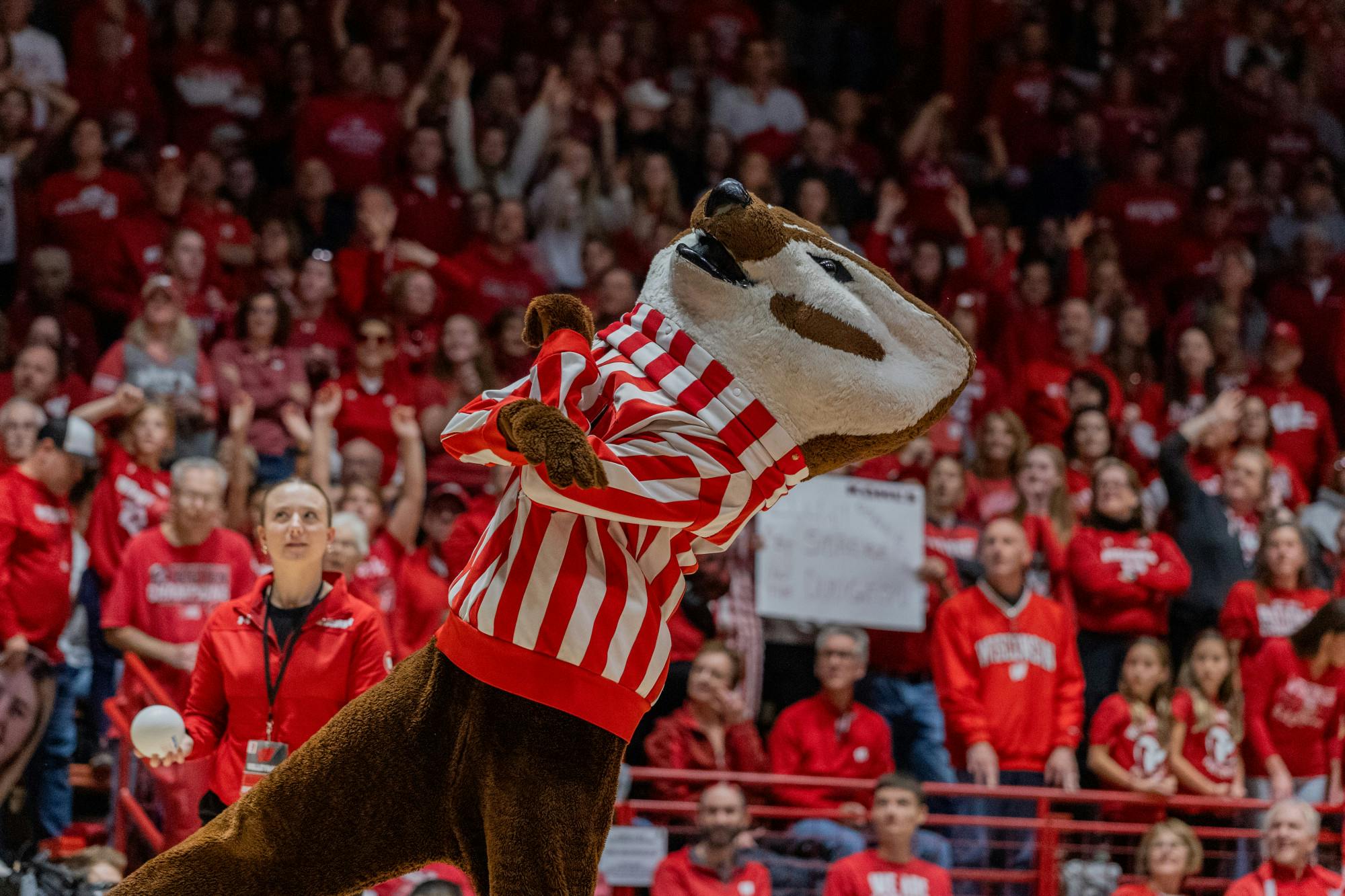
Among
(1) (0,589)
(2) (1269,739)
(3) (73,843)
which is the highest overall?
(1) (0,589)

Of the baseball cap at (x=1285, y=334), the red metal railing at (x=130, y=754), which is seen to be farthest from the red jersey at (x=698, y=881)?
the baseball cap at (x=1285, y=334)

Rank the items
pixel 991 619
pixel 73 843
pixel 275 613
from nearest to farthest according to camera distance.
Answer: pixel 275 613, pixel 73 843, pixel 991 619

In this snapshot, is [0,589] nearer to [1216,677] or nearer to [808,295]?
[808,295]

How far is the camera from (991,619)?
5.87 meters

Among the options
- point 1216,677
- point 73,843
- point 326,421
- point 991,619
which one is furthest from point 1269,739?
point 73,843

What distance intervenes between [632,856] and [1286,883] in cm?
208

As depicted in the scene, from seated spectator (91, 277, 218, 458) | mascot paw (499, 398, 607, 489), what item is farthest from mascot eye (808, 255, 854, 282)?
seated spectator (91, 277, 218, 458)

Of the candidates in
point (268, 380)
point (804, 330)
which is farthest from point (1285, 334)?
point (804, 330)

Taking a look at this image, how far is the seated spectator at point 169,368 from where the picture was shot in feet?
20.2

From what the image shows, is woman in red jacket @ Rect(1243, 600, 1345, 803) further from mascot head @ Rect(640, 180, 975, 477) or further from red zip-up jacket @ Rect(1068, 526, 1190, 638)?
mascot head @ Rect(640, 180, 975, 477)

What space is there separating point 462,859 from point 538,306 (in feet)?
2.92

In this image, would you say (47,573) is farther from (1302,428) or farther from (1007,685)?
(1302,428)

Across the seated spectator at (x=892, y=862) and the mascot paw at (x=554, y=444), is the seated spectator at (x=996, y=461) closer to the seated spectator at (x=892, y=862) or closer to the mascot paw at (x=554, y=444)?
the seated spectator at (x=892, y=862)

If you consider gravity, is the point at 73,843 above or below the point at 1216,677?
below
